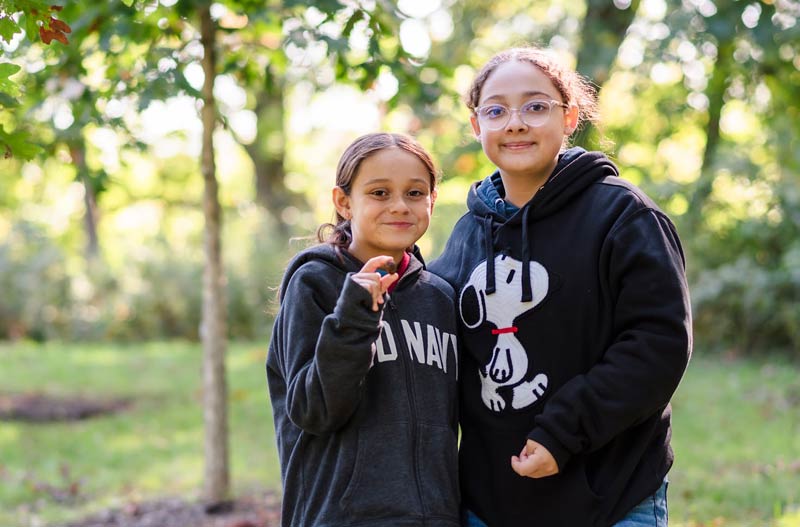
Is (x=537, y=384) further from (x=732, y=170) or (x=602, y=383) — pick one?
(x=732, y=170)

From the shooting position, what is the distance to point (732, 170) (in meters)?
10.0

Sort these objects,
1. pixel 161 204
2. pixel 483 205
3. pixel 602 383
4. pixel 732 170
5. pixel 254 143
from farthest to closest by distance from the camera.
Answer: pixel 161 204 < pixel 254 143 < pixel 732 170 < pixel 483 205 < pixel 602 383

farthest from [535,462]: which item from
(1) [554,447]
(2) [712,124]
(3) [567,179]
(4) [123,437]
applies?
(2) [712,124]

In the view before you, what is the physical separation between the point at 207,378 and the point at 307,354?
2.92 metres

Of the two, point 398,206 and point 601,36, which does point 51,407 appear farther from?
point 398,206

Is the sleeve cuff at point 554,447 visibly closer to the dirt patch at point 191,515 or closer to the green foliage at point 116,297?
the dirt patch at point 191,515

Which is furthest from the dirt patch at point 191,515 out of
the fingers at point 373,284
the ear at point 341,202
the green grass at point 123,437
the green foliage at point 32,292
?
the green foliage at point 32,292

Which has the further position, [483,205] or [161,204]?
[161,204]

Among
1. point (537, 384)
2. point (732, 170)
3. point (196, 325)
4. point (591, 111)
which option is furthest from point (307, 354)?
point (196, 325)

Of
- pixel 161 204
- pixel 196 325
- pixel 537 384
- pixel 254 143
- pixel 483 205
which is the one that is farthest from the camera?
pixel 161 204

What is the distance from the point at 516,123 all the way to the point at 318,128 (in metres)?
17.0

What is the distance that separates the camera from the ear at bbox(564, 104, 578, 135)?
242 centimetres

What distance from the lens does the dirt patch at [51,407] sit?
27.0 ft

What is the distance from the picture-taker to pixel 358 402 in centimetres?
216
